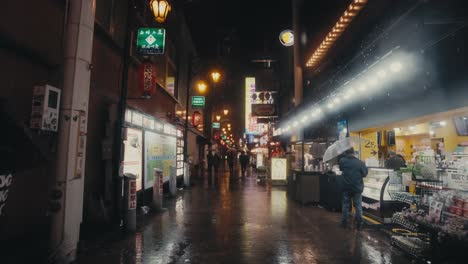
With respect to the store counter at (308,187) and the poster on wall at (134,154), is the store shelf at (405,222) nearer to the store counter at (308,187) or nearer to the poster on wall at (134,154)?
the store counter at (308,187)

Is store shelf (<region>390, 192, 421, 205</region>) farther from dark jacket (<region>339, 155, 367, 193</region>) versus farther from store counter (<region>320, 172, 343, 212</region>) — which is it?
store counter (<region>320, 172, 343, 212</region>)

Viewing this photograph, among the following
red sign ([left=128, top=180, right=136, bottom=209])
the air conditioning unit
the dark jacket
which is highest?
the air conditioning unit

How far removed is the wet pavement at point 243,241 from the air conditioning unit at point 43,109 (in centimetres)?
262

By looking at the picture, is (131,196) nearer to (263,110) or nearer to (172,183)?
(172,183)

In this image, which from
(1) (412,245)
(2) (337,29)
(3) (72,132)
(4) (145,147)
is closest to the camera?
(3) (72,132)

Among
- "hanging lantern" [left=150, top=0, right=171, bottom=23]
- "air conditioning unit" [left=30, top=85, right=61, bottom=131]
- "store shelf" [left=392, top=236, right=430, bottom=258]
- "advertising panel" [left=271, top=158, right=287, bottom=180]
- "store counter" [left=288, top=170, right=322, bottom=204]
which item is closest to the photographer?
"air conditioning unit" [left=30, top=85, right=61, bottom=131]

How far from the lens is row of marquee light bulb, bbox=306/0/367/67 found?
1134 centimetres

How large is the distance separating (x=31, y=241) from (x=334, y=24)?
14.5m

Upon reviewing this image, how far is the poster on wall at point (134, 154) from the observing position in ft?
30.7

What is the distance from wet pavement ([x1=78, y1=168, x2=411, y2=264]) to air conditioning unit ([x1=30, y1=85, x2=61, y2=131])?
8.61ft

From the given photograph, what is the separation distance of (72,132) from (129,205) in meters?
2.72

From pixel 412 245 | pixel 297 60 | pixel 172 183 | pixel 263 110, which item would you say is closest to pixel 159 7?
pixel 172 183

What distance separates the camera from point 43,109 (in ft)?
14.9

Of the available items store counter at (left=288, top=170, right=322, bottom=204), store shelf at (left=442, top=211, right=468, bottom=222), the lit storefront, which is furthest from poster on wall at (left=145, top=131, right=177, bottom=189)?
store shelf at (left=442, top=211, right=468, bottom=222)
